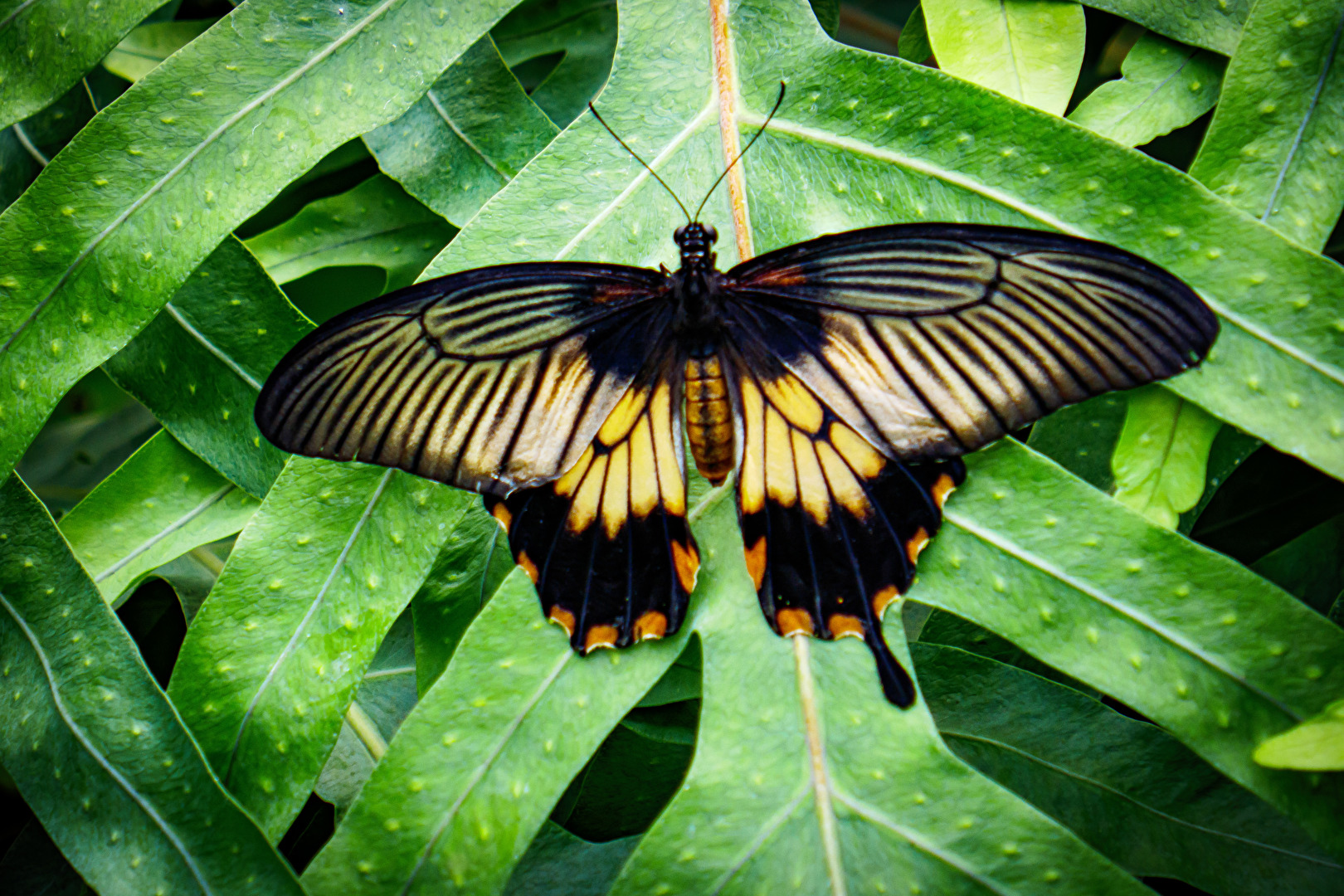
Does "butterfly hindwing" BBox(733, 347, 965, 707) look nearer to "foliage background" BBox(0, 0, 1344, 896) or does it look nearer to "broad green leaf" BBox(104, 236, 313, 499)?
"foliage background" BBox(0, 0, 1344, 896)

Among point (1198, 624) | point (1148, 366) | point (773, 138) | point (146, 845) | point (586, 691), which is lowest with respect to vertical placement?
point (146, 845)

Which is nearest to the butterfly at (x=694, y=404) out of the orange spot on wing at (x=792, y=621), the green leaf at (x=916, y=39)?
the orange spot on wing at (x=792, y=621)

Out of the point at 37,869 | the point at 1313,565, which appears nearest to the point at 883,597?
the point at 1313,565

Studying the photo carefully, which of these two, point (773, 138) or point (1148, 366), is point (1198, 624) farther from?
point (773, 138)

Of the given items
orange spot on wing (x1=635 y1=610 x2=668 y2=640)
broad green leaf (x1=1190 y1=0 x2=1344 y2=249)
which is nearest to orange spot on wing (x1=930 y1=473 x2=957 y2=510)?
orange spot on wing (x1=635 y1=610 x2=668 y2=640)

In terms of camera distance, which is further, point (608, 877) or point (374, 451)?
point (608, 877)

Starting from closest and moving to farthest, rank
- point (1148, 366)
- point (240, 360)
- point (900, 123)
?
point (1148, 366) → point (900, 123) → point (240, 360)

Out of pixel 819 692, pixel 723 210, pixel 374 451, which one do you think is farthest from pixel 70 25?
pixel 819 692
